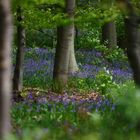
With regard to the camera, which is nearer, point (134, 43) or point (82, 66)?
point (134, 43)

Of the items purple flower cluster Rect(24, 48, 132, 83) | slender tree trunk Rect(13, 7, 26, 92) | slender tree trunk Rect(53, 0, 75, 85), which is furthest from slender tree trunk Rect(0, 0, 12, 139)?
purple flower cluster Rect(24, 48, 132, 83)

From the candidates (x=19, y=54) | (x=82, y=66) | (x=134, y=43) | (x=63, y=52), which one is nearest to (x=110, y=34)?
(x=82, y=66)

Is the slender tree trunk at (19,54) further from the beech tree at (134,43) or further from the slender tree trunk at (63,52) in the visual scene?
the beech tree at (134,43)

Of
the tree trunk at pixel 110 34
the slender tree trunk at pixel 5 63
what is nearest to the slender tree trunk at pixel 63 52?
the slender tree trunk at pixel 5 63

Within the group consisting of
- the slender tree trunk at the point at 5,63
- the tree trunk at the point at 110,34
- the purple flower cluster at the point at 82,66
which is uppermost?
the tree trunk at the point at 110,34

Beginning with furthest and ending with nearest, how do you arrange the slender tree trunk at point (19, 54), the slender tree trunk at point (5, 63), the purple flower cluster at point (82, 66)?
the purple flower cluster at point (82, 66) → the slender tree trunk at point (19, 54) → the slender tree trunk at point (5, 63)

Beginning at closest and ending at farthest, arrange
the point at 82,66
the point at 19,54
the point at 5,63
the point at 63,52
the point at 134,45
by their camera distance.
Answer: the point at 5,63
the point at 134,45
the point at 19,54
the point at 63,52
the point at 82,66

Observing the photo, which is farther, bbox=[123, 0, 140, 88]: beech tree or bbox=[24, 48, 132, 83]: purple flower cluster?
bbox=[24, 48, 132, 83]: purple flower cluster

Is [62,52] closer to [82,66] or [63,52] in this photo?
[63,52]

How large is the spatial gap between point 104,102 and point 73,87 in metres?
4.48

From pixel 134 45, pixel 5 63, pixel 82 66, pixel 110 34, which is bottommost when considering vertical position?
pixel 82 66

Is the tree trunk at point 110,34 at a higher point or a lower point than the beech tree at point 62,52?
higher

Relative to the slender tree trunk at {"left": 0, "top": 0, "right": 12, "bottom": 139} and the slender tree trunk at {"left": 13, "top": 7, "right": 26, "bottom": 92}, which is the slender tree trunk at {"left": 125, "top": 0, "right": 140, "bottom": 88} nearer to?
the slender tree trunk at {"left": 0, "top": 0, "right": 12, "bottom": 139}

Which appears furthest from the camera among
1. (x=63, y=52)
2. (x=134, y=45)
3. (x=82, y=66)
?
(x=82, y=66)
